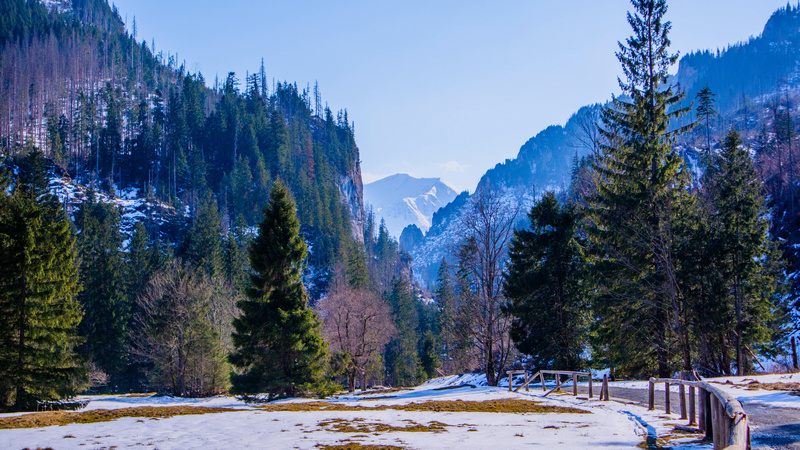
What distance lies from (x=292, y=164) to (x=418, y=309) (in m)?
A: 54.2

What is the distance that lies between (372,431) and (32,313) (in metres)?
18.1

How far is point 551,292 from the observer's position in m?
29.5

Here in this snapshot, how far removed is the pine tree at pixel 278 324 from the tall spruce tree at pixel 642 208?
15.3m

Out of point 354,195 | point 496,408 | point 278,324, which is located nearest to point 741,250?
A: point 496,408

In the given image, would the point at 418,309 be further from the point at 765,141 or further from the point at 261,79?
the point at 261,79

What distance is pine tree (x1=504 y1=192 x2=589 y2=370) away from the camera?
28953mm

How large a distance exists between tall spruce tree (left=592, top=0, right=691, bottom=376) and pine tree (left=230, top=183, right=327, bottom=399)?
15.3 meters

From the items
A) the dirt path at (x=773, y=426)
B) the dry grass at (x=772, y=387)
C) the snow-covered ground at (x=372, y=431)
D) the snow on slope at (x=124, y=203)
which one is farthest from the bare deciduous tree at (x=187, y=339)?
the snow on slope at (x=124, y=203)

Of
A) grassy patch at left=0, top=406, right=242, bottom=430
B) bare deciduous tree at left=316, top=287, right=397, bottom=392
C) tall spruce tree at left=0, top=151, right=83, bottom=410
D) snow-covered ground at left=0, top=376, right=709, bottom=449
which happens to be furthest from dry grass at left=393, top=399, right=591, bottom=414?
bare deciduous tree at left=316, top=287, right=397, bottom=392

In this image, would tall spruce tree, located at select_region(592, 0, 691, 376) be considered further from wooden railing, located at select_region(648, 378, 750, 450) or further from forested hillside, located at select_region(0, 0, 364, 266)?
forested hillside, located at select_region(0, 0, 364, 266)

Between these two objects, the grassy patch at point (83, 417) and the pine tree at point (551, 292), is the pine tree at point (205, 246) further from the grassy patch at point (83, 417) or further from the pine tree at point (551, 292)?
the grassy patch at point (83, 417)

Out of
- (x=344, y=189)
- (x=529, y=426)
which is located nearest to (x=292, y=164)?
(x=344, y=189)

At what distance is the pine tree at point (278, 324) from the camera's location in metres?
24.8

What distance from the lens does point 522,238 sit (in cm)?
3102
